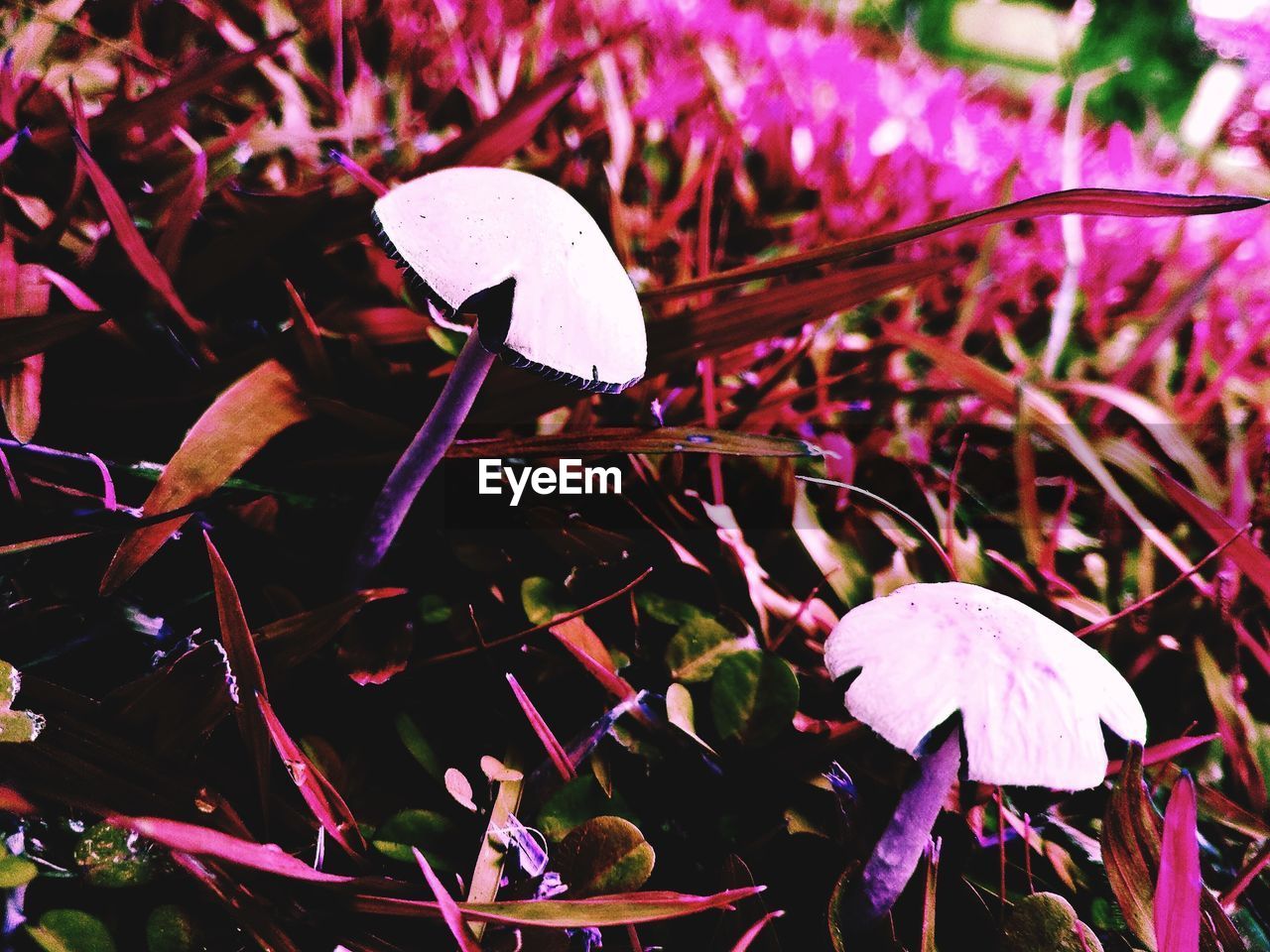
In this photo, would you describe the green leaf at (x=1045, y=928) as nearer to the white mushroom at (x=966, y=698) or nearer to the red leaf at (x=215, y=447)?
the white mushroom at (x=966, y=698)

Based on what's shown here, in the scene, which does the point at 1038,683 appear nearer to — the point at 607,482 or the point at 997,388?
the point at 607,482

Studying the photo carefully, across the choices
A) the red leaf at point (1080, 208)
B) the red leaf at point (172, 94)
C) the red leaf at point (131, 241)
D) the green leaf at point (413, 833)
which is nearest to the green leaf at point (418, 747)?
the green leaf at point (413, 833)

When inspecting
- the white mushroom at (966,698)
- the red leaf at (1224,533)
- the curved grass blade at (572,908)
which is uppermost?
the white mushroom at (966,698)

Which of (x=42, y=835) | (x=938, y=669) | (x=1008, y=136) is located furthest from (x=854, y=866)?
(x=1008, y=136)

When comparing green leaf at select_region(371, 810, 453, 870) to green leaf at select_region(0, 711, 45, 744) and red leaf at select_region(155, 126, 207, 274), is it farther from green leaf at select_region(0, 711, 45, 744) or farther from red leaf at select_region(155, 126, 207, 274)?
red leaf at select_region(155, 126, 207, 274)

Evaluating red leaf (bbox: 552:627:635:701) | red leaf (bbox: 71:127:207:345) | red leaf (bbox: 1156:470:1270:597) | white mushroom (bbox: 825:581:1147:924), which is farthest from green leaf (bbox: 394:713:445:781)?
red leaf (bbox: 1156:470:1270:597)

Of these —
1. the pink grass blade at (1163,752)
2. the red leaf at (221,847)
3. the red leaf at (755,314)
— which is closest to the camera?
the red leaf at (221,847)

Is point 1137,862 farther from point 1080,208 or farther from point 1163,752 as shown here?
point 1080,208

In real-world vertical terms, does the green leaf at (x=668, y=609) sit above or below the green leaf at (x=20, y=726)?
below
